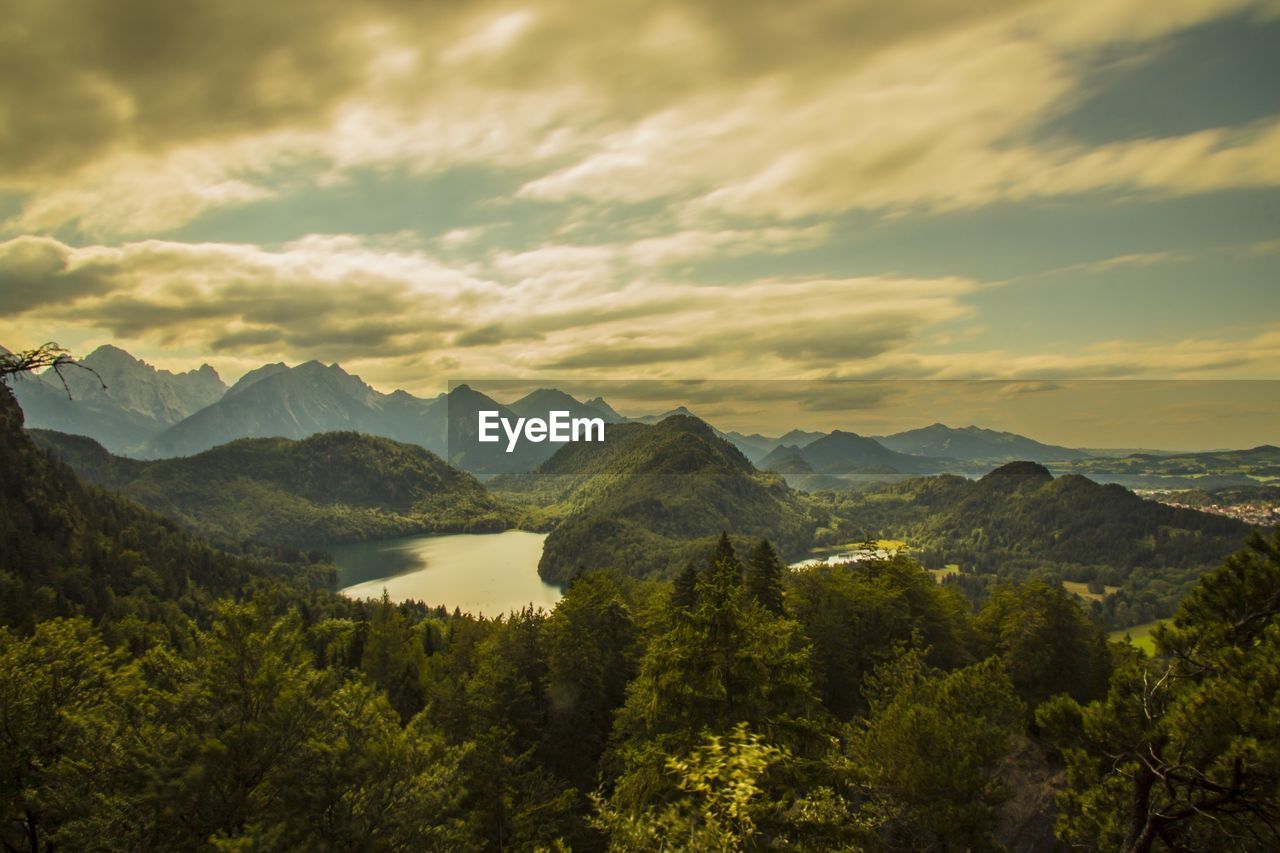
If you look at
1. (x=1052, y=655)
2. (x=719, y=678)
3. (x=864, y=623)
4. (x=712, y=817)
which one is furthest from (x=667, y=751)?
(x=1052, y=655)

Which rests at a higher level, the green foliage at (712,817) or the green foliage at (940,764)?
the green foliage at (712,817)

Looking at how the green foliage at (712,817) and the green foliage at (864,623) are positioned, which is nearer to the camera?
the green foliage at (712,817)

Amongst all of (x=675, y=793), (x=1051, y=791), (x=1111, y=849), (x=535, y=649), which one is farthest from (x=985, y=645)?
(x=675, y=793)

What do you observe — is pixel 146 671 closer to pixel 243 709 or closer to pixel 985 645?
pixel 243 709

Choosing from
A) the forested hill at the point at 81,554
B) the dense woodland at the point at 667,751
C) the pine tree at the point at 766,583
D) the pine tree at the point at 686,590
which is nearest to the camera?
the dense woodland at the point at 667,751

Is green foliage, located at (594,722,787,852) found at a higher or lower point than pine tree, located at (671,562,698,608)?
higher

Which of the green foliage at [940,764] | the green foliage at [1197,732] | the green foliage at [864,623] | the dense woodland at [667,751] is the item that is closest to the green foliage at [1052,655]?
the green foliage at [864,623]

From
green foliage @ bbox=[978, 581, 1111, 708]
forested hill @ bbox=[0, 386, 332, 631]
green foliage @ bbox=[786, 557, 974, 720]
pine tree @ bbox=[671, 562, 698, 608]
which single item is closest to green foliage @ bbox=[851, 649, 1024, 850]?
green foliage @ bbox=[786, 557, 974, 720]

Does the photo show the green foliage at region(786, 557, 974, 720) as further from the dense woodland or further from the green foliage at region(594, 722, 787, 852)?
the green foliage at region(594, 722, 787, 852)

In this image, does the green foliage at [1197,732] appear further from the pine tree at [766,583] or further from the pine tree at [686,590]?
the pine tree at [766,583]

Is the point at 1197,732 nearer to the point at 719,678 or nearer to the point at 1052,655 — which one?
the point at 719,678
